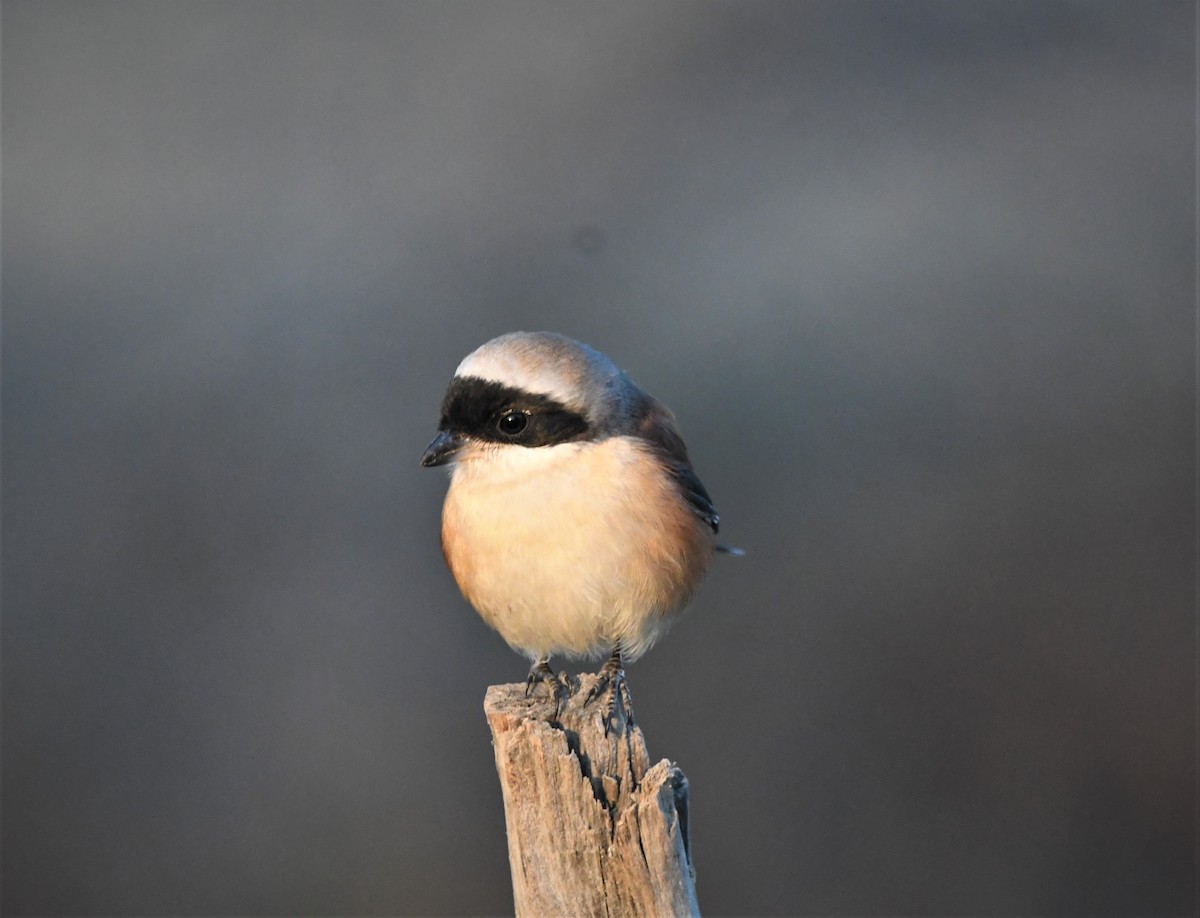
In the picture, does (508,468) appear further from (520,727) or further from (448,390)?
(520,727)

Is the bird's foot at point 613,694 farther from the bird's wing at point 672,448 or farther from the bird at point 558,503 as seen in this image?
the bird's wing at point 672,448

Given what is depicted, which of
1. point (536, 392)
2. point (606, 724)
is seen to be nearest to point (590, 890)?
point (606, 724)

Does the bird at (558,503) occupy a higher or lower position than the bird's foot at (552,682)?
higher

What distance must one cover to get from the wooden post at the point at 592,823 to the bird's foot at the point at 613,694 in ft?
0.23

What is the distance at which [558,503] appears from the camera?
2646 mm

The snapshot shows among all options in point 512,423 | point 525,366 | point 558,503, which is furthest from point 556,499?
point 525,366

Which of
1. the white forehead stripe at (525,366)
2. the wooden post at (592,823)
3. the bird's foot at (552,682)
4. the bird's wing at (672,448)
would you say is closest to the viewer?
the wooden post at (592,823)

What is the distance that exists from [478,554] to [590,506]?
1.01ft

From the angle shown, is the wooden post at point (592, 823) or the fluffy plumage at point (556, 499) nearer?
the wooden post at point (592, 823)

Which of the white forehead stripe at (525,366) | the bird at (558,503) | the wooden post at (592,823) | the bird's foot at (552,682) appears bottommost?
the wooden post at (592,823)

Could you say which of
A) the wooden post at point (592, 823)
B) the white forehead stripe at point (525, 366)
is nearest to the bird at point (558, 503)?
the white forehead stripe at point (525, 366)

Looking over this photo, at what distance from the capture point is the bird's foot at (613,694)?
103 inches

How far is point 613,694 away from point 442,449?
0.72 meters

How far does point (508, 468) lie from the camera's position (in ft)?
8.78
